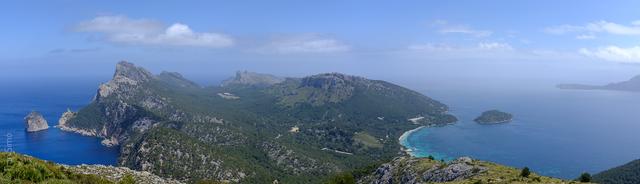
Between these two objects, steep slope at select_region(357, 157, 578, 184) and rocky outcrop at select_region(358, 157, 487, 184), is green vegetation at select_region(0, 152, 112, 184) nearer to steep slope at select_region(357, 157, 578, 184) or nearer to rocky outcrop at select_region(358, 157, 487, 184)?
steep slope at select_region(357, 157, 578, 184)

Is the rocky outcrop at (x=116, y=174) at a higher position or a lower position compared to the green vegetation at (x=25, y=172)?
lower

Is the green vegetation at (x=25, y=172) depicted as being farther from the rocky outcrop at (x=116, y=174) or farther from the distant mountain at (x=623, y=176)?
the distant mountain at (x=623, y=176)

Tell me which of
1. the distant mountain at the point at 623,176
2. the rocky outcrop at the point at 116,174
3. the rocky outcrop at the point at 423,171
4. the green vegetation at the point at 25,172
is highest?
the green vegetation at the point at 25,172

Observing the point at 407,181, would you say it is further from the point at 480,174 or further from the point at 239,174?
the point at 239,174

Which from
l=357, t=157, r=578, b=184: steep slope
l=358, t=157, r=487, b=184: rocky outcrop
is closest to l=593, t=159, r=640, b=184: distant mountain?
l=358, t=157, r=487, b=184: rocky outcrop

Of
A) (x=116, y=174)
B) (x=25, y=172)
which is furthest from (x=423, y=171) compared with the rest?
(x=25, y=172)

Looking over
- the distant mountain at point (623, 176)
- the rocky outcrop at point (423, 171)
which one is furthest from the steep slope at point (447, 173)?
the distant mountain at point (623, 176)

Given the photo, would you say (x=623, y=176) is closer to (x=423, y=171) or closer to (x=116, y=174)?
(x=423, y=171)
